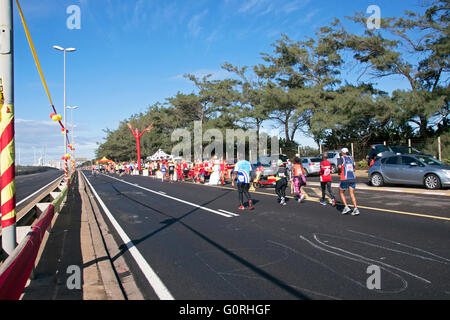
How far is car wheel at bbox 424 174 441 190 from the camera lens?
13.6 m

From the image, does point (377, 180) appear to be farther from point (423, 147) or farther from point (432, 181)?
point (423, 147)

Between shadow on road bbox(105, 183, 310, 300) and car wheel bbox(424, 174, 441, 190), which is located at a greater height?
car wheel bbox(424, 174, 441, 190)

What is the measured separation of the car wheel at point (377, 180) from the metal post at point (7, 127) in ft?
50.1

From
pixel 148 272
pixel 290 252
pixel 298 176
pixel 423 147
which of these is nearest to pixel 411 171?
pixel 298 176

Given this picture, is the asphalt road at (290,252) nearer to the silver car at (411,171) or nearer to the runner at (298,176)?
the runner at (298,176)

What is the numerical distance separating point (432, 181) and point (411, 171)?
970 millimetres

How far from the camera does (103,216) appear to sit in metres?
10.6

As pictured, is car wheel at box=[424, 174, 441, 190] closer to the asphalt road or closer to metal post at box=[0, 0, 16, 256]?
the asphalt road

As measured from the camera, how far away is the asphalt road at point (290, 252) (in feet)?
14.1

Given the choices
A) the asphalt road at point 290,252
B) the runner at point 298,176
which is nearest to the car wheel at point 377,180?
the asphalt road at point 290,252

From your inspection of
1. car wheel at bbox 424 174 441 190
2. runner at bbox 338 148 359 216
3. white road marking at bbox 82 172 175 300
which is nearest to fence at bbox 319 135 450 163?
car wheel at bbox 424 174 441 190

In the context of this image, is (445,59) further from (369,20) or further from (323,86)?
(323,86)

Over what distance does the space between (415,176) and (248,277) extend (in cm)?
1238
